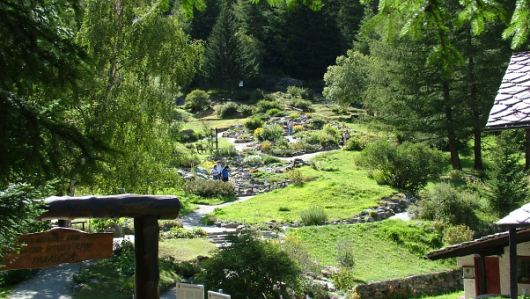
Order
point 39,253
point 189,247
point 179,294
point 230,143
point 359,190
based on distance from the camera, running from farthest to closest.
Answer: point 230,143 → point 359,190 → point 189,247 → point 179,294 → point 39,253

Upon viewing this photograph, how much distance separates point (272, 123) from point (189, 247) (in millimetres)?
30002

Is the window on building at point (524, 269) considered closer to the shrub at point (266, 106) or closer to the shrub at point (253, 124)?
the shrub at point (253, 124)

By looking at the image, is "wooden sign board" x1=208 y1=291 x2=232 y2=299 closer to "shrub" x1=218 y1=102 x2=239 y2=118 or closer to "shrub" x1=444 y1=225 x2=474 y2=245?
"shrub" x1=444 y1=225 x2=474 y2=245

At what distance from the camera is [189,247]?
19906mm

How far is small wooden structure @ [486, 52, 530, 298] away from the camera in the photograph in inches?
293

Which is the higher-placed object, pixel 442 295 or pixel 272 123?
pixel 272 123

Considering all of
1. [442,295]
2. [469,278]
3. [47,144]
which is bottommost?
[442,295]

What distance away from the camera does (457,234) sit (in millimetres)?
22109

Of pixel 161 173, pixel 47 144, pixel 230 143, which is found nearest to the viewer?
pixel 47 144

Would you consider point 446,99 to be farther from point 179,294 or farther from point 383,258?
point 179,294

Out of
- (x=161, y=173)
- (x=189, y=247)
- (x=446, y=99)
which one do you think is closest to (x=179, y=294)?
(x=161, y=173)

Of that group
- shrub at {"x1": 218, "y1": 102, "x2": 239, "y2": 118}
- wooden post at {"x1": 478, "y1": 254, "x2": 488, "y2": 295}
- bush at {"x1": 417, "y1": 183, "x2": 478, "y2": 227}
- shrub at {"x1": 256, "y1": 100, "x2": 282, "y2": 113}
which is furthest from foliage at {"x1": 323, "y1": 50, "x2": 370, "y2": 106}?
wooden post at {"x1": 478, "y1": 254, "x2": 488, "y2": 295}

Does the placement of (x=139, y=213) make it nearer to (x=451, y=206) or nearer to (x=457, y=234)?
(x=457, y=234)

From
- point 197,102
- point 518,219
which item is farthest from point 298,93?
point 518,219
